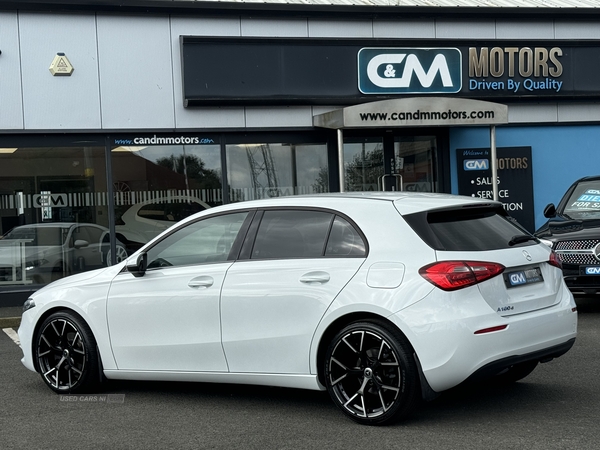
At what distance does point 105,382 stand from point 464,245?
3.26 meters

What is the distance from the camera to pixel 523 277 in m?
5.61

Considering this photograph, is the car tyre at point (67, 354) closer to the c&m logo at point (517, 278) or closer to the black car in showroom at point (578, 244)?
the c&m logo at point (517, 278)

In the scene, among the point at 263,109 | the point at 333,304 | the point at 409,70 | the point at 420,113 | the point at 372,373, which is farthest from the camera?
the point at 409,70

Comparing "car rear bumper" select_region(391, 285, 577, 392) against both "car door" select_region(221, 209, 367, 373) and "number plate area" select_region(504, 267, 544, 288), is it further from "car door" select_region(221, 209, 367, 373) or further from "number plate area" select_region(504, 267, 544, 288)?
"car door" select_region(221, 209, 367, 373)

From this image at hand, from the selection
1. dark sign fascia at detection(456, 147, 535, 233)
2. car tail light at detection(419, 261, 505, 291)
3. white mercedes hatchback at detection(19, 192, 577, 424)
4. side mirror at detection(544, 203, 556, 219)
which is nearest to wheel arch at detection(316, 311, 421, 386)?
white mercedes hatchback at detection(19, 192, 577, 424)

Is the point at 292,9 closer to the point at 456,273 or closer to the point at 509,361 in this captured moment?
the point at 456,273

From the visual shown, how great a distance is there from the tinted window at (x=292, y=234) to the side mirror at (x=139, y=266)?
974 mm

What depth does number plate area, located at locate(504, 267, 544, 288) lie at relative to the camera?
18.0 feet

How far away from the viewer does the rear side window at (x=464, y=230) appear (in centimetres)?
549

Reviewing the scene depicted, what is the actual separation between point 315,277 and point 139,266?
5.23 feet

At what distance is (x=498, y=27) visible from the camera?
50.5ft

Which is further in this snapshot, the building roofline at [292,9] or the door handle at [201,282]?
the building roofline at [292,9]

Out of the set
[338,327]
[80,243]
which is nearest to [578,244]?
[338,327]

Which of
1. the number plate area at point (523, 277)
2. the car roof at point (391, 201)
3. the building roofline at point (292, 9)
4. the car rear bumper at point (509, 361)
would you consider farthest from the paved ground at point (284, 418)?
the building roofline at point (292, 9)
